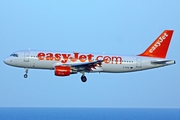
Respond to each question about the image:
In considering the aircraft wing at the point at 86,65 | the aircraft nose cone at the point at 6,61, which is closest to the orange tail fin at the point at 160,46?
A: the aircraft wing at the point at 86,65

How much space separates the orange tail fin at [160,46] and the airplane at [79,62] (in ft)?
4.21

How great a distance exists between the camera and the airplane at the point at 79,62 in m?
66.2

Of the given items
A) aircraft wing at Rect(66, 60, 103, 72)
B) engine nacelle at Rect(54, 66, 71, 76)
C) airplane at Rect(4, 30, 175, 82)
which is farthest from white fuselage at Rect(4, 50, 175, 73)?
engine nacelle at Rect(54, 66, 71, 76)

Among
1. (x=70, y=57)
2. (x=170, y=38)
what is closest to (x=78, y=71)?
(x=70, y=57)

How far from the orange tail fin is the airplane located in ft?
4.21

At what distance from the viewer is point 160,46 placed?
73.9 m

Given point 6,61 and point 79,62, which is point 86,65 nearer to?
point 79,62

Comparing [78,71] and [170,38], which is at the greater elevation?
[170,38]

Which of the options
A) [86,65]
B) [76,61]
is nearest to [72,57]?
[76,61]

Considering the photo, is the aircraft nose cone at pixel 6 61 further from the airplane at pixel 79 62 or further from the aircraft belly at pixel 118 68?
the aircraft belly at pixel 118 68

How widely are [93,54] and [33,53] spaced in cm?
891

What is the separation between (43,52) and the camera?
2638 inches

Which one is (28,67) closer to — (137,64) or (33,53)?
(33,53)

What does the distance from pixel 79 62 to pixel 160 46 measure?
1484 cm
